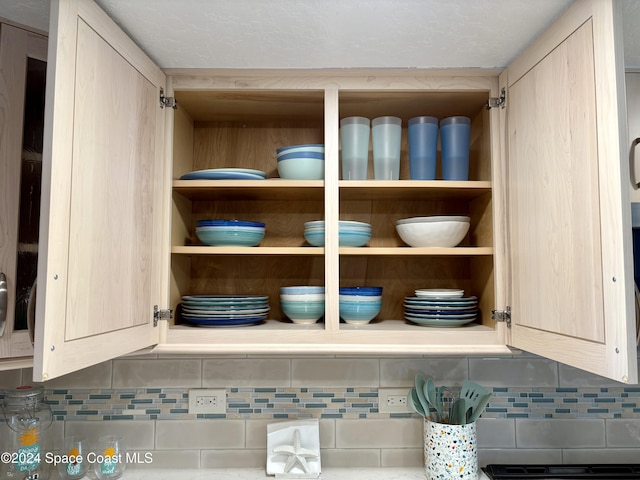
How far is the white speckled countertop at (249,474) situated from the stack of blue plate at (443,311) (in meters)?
0.52

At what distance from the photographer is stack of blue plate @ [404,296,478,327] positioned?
1.36 metres

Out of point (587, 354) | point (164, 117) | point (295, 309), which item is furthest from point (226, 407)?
point (587, 354)

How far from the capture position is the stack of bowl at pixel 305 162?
1387 mm

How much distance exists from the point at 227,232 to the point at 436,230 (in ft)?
2.05

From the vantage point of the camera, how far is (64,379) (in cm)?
157

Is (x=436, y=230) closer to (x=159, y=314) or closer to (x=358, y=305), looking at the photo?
(x=358, y=305)

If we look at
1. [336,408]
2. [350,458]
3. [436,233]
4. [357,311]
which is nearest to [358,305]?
[357,311]

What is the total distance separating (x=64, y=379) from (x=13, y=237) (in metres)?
0.66

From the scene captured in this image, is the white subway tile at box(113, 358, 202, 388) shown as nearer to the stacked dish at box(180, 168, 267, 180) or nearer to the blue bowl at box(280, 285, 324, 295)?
the blue bowl at box(280, 285, 324, 295)

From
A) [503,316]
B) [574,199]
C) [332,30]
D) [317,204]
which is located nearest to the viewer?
[574,199]

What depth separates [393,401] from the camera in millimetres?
1564

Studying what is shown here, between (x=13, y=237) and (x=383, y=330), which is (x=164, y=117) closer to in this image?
(x=13, y=237)

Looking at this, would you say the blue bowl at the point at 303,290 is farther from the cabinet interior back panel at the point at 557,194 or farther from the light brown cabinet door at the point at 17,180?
the light brown cabinet door at the point at 17,180

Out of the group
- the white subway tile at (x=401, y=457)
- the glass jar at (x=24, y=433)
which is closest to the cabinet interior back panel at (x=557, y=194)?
the white subway tile at (x=401, y=457)
